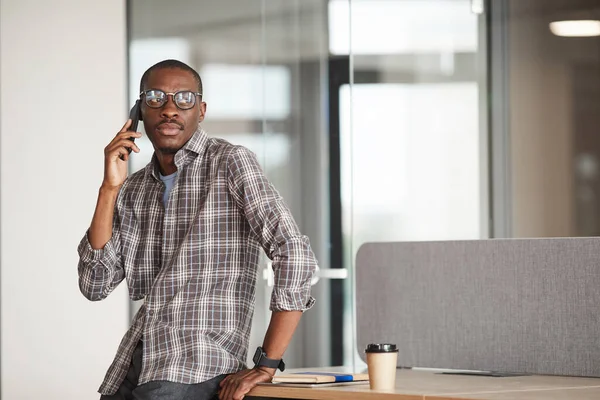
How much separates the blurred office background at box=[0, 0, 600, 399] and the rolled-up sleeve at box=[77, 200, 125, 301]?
1888mm

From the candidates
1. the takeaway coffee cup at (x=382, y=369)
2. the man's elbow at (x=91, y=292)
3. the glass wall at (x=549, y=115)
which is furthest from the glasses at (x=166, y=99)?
the glass wall at (x=549, y=115)

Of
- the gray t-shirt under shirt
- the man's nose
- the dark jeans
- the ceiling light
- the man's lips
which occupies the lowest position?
the dark jeans

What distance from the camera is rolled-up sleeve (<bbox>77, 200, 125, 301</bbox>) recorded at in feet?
7.50

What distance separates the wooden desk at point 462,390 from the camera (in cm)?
180

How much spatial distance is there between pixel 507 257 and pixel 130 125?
912 millimetres

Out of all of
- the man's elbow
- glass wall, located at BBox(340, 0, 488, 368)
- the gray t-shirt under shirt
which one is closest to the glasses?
the gray t-shirt under shirt

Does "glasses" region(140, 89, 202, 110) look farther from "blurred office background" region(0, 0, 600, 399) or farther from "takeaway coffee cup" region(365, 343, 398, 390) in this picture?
"blurred office background" region(0, 0, 600, 399)

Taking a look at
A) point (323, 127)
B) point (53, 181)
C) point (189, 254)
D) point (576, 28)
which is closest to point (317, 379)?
point (189, 254)

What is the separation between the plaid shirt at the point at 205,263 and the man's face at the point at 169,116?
25mm

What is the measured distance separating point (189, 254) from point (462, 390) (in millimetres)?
619

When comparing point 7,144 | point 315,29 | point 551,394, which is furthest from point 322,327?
point 551,394

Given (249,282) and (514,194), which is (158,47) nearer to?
(514,194)

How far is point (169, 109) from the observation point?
2199mm

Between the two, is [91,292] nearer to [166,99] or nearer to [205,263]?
[205,263]
